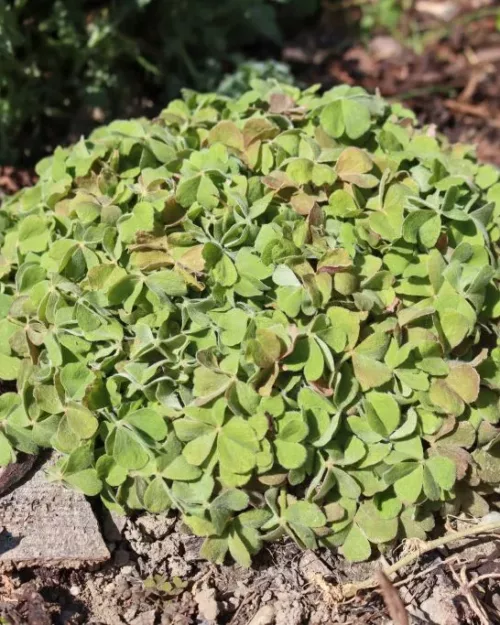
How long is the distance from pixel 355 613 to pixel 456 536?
33 centimetres

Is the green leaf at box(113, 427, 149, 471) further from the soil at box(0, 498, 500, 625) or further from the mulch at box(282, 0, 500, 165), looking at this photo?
the mulch at box(282, 0, 500, 165)

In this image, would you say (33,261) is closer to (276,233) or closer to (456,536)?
(276,233)

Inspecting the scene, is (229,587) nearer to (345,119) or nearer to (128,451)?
(128,451)

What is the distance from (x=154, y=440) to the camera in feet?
6.55

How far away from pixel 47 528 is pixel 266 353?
0.77 meters

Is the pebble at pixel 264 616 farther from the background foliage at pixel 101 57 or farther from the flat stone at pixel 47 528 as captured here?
the background foliage at pixel 101 57

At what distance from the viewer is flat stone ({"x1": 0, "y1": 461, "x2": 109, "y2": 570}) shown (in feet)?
6.71

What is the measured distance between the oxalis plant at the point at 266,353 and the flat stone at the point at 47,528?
107mm

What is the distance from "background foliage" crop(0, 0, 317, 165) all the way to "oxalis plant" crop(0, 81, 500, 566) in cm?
143

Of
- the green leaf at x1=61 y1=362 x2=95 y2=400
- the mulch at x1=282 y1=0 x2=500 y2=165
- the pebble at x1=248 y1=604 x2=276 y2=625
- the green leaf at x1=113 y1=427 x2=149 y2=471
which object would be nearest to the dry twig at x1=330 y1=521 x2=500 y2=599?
the pebble at x1=248 y1=604 x2=276 y2=625

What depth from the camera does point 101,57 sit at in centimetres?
359

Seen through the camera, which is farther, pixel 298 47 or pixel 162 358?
pixel 298 47

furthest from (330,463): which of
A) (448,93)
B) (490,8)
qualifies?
(490,8)

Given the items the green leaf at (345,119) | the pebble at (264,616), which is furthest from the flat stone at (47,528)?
the green leaf at (345,119)
